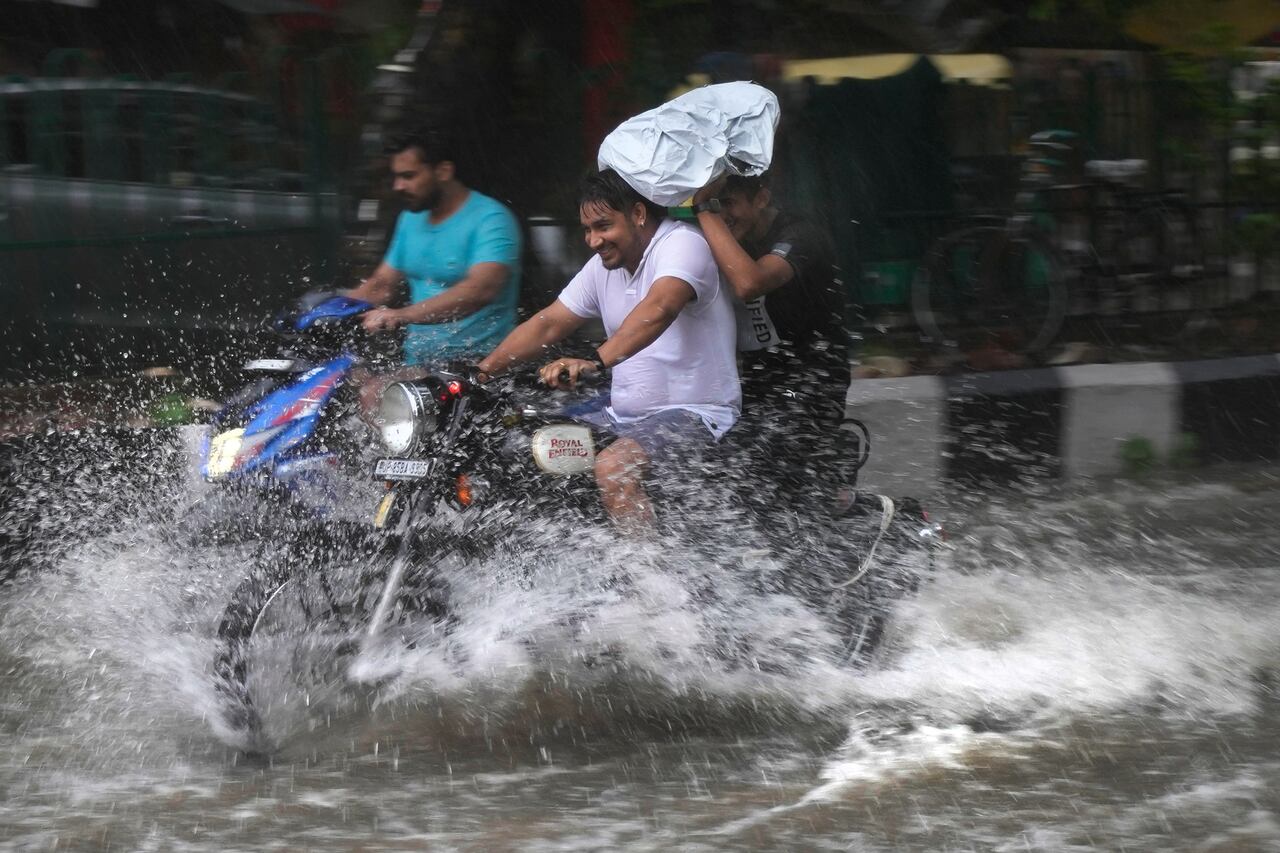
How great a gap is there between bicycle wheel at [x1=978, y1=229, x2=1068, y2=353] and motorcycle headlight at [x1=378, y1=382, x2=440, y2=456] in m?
4.40

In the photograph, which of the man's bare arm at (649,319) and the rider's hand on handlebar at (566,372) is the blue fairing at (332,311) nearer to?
the man's bare arm at (649,319)

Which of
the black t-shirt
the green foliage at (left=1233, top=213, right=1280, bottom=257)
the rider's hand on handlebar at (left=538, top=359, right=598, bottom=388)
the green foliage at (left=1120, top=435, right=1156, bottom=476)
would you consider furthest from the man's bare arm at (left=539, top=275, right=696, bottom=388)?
the green foliage at (left=1233, top=213, right=1280, bottom=257)

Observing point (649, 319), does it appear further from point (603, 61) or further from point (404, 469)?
point (603, 61)

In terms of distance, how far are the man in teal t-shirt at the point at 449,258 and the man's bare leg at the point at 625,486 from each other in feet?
3.58

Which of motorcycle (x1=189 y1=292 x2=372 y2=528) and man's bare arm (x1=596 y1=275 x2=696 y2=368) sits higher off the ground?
man's bare arm (x1=596 y1=275 x2=696 y2=368)

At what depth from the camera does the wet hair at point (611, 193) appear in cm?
404

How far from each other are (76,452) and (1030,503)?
3.54 m

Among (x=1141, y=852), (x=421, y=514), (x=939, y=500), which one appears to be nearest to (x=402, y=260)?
(x=421, y=514)

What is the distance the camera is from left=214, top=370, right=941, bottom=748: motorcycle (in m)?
3.62

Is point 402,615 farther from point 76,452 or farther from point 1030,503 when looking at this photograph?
point 1030,503

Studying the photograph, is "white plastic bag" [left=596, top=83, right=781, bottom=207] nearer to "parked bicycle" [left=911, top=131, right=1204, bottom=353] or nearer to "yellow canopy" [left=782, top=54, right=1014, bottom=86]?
"parked bicycle" [left=911, top=131, right=1204, bottom=353]

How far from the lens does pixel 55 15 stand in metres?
8.41

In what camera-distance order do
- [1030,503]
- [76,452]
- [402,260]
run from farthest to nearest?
[1030,503] → [76,452] → [402,260]

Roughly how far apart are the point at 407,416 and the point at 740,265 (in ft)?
3.13
